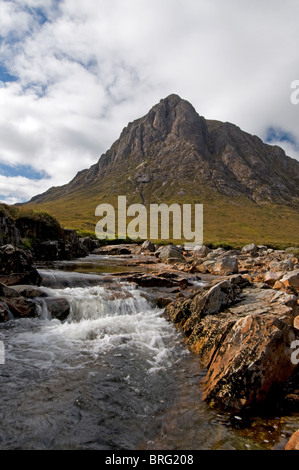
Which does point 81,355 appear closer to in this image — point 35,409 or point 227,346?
point 35,409

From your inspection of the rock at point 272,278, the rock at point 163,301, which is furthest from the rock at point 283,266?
the rock at point 163,301

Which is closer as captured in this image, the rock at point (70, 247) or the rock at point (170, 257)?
the rock at point (70, 247)

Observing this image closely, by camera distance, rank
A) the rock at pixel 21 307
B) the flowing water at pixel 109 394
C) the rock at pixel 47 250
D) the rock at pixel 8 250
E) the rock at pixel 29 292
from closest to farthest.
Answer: the flowing water at pixel 109 394
the rock at pixel 21 307
the rock at pixel 29 292
the rock at pixel 8 250
the rock at pixel 47 250

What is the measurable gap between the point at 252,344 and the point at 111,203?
187 m

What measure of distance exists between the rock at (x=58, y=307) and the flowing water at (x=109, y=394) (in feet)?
1.35

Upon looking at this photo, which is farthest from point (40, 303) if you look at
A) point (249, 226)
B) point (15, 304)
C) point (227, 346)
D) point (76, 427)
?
point (249, 226)

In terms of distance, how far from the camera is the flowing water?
19.5 feet

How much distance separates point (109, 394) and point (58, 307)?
8518mm

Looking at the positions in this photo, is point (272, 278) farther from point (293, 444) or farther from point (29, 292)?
point (293, 444)

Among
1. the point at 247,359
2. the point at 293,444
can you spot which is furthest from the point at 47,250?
the point at 293,444

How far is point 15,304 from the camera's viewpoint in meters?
14.5

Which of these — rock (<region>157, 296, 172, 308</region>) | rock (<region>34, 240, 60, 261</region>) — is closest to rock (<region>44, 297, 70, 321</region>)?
rock (<region>157, 296, 172, 308</region>)

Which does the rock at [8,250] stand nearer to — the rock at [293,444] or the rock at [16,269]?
the rock at [16,269]

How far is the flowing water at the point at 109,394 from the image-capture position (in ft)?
19.5
